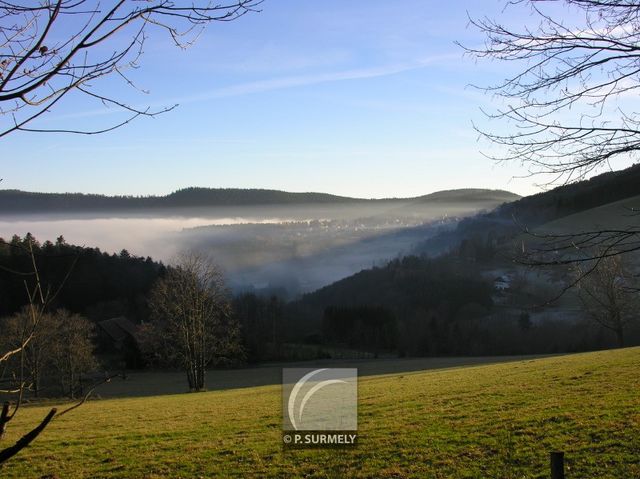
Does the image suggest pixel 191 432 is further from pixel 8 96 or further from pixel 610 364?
pixel 610 364

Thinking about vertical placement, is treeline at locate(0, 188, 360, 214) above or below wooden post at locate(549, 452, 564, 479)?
above

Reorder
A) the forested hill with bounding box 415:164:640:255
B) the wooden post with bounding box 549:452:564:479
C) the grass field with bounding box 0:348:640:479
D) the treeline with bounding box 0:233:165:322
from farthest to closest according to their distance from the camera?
the treeline with bounding box 0:233:165:322
the grass field with bounding box 0:348:640:479
the forested hill with bounding box 415:164:640:255
the wooden post with bounding box 549:452:564:479

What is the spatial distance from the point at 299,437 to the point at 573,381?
1014cm

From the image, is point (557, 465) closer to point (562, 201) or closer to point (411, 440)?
point (562, 201)

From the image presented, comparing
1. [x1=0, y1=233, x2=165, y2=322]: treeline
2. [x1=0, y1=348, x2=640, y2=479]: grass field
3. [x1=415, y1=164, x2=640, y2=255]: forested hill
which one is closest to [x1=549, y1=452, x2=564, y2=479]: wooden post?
[x1=415, y1=164, x2=640, y2=255]: forested hill

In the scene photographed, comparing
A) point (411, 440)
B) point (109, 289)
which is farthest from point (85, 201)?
point (411, 440)

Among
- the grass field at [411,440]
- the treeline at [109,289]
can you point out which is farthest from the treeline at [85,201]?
the grass field at [411,440]

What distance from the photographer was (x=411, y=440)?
36.3ft

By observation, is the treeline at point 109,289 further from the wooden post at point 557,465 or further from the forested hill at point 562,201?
the wooden post at point 557,465

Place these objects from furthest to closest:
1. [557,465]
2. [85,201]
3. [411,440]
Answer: [85,201], [411,440], [557,465]

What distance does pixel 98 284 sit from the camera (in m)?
95.4

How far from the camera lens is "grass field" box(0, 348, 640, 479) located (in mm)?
9141

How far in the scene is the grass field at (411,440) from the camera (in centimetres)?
914

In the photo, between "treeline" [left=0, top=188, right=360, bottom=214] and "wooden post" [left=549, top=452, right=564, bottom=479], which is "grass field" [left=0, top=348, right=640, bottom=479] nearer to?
"wooden post" [left=549, top=452, right=564, bottom=479]
